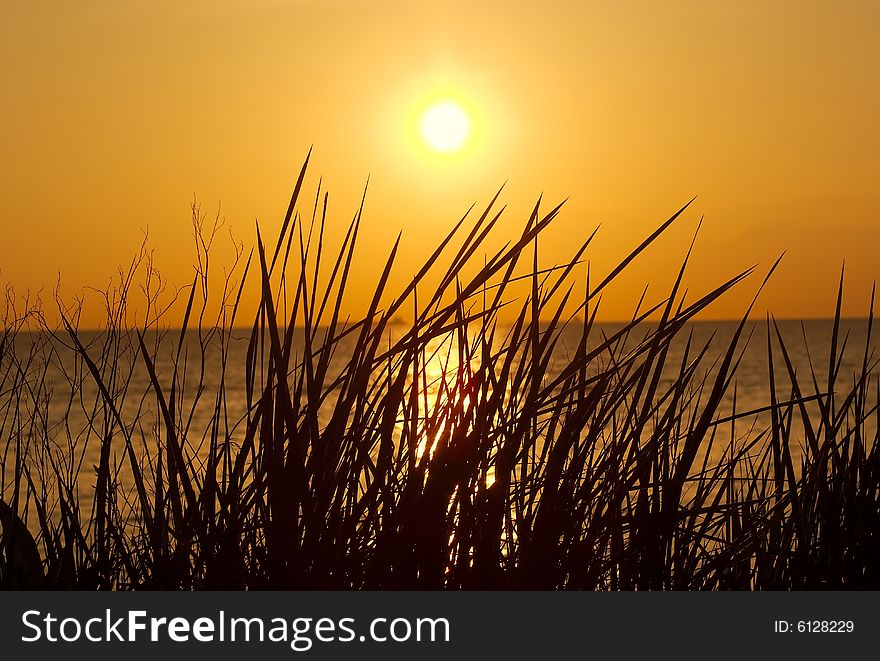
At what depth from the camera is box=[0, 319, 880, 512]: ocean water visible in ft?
5.57

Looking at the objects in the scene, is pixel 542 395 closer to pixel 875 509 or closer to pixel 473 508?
pixel 473 508

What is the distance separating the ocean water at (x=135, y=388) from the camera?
1699 millimetres

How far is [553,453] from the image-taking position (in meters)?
1.50

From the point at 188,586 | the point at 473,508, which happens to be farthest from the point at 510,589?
the point at 188,586

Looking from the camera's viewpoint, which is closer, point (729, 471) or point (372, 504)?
point (372, 504)

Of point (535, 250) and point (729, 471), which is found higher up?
point (535, 250)

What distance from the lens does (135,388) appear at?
33969 millimetres

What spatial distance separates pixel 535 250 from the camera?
1.59 m
